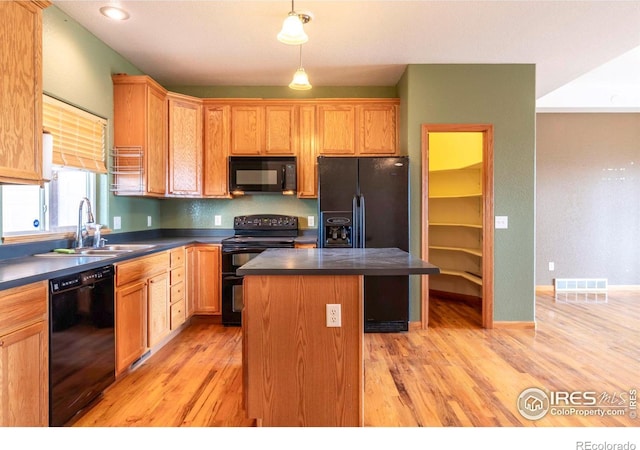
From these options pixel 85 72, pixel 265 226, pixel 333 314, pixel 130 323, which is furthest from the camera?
pixel 265 226

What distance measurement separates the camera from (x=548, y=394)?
228cm

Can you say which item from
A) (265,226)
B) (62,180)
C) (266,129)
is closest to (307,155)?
(266,129)

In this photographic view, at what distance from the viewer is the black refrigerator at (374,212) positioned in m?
3.56

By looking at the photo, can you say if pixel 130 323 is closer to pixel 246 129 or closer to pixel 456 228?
pixel 246 129

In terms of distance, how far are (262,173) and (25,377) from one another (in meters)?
2.74

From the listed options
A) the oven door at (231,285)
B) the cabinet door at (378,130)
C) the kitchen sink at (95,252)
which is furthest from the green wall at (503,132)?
the kitchen sink at (95,252)

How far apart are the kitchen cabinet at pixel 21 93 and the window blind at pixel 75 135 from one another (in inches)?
22.7

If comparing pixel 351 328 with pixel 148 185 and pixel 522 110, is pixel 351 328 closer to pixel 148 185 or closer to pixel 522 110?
pixel 148 185

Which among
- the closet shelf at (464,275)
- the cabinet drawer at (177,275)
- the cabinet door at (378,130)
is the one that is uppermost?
the cabinet door at (378,130)

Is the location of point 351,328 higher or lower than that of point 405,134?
lower

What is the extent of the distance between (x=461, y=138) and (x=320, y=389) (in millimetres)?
4144

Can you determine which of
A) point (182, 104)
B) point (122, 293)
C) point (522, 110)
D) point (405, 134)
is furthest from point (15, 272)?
point (522, 110)

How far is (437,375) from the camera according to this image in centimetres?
257

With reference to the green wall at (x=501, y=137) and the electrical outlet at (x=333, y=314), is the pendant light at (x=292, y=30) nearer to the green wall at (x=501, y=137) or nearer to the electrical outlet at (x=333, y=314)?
the electrical outlet at (x=333, y=314)
